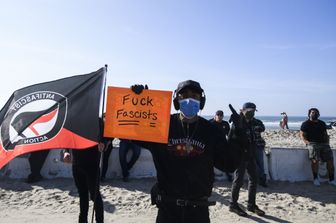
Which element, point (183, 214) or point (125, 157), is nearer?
point (183, 214)

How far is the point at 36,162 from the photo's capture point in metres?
9.64

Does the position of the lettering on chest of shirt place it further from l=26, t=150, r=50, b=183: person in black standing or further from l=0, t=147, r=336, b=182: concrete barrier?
l=26, t=150, r=50, b=183: person in black standing

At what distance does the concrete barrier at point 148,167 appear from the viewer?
32.0 feet

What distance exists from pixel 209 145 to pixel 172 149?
Result: 357 millimetres

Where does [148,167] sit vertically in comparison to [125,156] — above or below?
below

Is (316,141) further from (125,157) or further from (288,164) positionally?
(125,157)

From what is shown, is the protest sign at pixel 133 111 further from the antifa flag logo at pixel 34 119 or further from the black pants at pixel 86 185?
the black pants at pixel 86 185

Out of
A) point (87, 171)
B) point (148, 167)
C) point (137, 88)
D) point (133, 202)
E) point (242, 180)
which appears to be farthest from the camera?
point (148, 167)

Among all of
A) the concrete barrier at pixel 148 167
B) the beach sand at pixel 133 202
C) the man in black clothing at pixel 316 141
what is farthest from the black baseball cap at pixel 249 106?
the concrete barrier at pixel 148 167

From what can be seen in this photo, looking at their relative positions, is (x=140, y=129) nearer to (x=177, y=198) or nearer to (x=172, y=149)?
(x=172, y=149)

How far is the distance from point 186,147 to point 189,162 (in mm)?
147

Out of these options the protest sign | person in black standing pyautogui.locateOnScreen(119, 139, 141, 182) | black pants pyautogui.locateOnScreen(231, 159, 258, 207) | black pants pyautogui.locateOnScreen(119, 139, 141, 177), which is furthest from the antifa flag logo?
black pants pyautogui.locateOnScreen(119, 139, 141, 177)

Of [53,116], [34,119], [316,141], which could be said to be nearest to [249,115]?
[316,141]

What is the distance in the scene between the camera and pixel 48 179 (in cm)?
971
